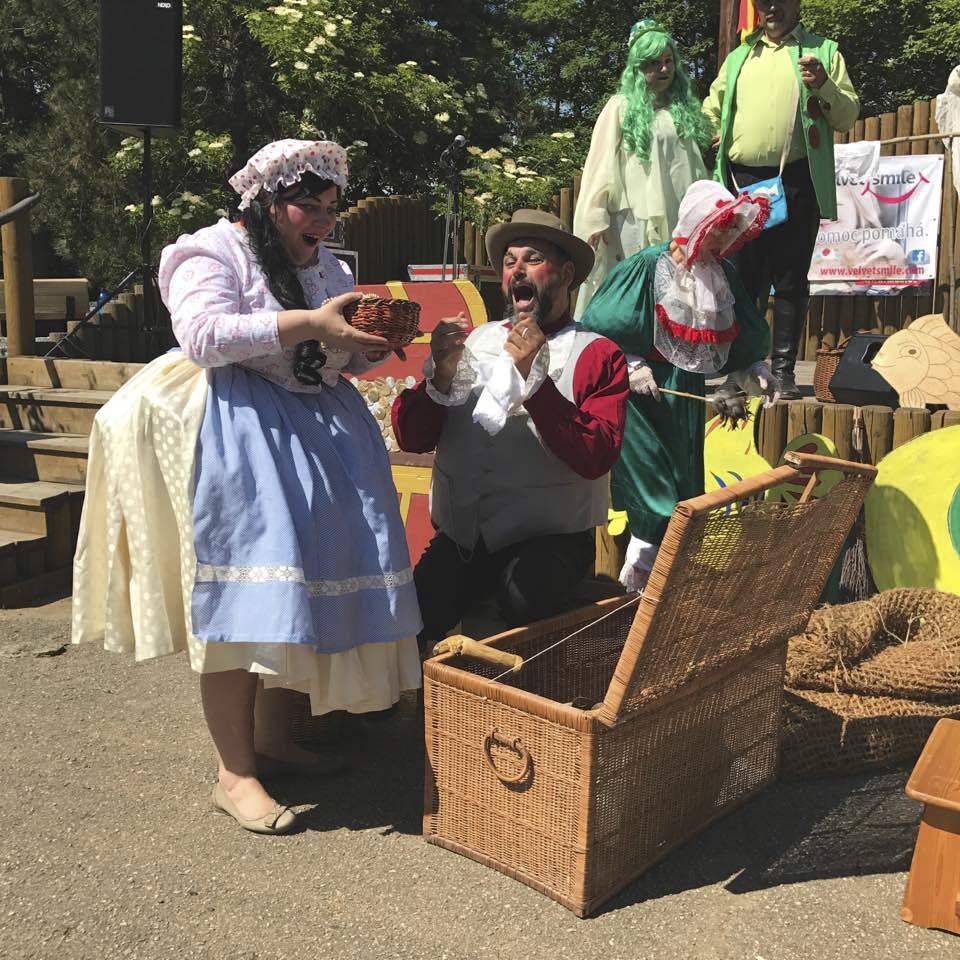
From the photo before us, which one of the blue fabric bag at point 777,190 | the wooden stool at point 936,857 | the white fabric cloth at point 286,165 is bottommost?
the wooden stool at point 936,857

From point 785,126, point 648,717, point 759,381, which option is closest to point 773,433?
point 759,381

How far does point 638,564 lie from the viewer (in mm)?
3773

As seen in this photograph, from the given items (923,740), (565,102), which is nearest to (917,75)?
(565,102)

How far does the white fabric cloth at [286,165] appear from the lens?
2.56 meters

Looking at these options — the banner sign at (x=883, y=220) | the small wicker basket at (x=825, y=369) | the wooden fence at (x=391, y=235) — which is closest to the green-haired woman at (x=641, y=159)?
the small wicker basket at (x=825, y=369)

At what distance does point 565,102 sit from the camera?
21.8 metres

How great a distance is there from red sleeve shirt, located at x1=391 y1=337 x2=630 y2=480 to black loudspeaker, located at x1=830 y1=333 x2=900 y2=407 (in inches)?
98.5

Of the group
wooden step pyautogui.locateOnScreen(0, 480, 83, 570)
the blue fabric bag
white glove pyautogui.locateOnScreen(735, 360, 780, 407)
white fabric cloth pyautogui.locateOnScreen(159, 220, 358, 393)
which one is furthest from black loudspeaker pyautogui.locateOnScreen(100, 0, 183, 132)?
white fabric cloth pyautogui.locateOnScreen(159, 220, 358, 393)

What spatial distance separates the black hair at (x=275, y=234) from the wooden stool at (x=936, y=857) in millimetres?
1720

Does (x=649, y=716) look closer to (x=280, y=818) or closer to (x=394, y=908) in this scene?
(x=394, y=908)

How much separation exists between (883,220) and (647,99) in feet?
17.9

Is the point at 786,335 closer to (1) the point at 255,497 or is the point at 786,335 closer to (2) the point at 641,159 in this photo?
(2) the point at 641,159

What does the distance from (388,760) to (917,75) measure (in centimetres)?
1938

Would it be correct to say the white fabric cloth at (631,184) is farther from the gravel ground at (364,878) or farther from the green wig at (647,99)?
the gravel ground at (364,878)
